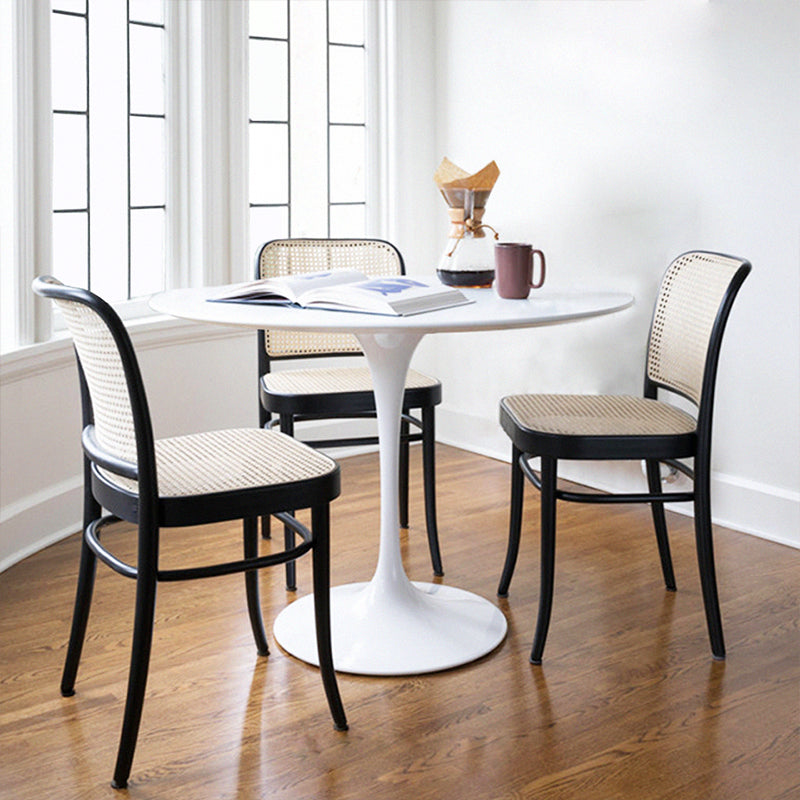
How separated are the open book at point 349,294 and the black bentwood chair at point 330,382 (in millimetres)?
423

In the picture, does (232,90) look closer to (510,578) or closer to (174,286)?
(174,286)

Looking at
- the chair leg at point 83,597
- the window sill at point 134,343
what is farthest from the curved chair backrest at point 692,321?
the chair leg at point 83,597

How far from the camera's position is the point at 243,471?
195 cm

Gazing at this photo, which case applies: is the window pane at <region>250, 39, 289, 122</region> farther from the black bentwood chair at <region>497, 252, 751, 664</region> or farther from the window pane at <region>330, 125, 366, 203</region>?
the black bentwood chair at <region>497, 252, 751, 664</region>

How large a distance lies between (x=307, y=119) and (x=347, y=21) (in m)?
0.40

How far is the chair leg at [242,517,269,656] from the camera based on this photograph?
232 centimetres

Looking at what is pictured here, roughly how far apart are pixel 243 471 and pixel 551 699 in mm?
781

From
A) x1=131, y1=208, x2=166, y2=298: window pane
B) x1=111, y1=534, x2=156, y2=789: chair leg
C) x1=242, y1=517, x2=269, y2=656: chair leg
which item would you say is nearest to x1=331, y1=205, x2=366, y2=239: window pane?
x1=131, y1=208, x2=166, y2=298: window pane

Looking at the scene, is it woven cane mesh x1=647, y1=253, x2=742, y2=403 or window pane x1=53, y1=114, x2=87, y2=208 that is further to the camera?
window pane x1=53, y1=114, x2=87, y2=208

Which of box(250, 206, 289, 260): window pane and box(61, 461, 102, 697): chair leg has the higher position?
box(250, 206, 289, 260): window pane

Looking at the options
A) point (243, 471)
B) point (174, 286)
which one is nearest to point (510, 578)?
point (243, 471)

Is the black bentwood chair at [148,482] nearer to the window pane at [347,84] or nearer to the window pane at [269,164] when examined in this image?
the window pane at [269,164]

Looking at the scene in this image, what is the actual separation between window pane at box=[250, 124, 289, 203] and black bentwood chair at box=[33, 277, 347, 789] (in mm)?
1905

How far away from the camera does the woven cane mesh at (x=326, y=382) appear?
9.14 feet
